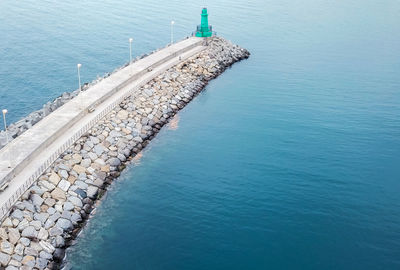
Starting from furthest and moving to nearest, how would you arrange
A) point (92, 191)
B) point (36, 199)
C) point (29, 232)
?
point (92, 191), point (36, 199), point (29, 232)

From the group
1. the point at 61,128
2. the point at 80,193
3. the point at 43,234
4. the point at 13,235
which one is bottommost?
the point at 43,234

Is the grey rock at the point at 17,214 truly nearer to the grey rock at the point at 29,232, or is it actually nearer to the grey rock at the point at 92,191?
the grey rock at the point at 29,232

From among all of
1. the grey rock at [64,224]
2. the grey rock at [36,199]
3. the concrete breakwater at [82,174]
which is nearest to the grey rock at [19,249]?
the concrete breakwater at [82,174]

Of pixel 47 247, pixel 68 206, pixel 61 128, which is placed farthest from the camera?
pixel 61 128

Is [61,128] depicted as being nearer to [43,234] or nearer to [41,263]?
[43,234]

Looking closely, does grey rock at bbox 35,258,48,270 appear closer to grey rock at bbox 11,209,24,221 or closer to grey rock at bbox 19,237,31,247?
grey rock at bbox 19,237,31,247

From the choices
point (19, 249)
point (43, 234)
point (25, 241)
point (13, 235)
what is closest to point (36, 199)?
point (43, 234)
